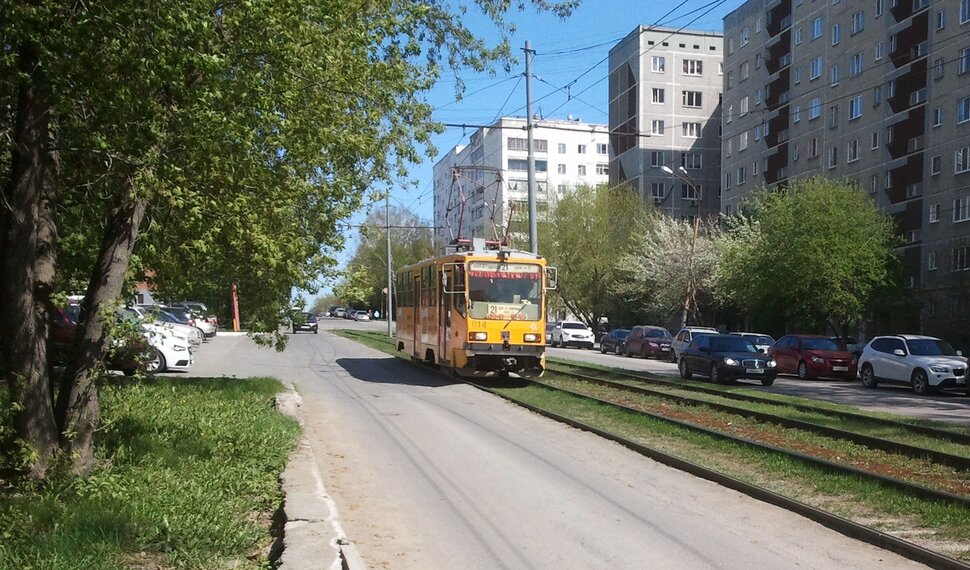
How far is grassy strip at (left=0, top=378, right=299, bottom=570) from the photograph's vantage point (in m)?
5.89

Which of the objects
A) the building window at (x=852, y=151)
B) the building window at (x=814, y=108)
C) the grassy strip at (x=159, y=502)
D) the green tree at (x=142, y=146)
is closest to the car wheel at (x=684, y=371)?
the grassy strip at (x=159, y=502)

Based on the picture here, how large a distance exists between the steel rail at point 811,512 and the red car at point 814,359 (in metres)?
18.5

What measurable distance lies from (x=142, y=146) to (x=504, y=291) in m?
14.3

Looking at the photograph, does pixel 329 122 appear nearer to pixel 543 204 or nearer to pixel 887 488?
pixel 887 488

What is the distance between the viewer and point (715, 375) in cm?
2436

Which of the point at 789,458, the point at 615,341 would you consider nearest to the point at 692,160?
the point at 615,341

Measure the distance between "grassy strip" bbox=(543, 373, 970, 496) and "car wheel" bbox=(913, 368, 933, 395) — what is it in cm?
946

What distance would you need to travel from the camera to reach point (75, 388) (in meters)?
8.04

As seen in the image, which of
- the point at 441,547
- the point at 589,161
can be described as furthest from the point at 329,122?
the point at 589,161

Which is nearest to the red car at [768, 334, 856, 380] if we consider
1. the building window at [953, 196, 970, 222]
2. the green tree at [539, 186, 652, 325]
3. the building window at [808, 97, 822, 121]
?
the building window at [953, 196, 970, 222]

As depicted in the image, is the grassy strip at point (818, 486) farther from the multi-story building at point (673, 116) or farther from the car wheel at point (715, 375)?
the multi-story building at point (673, 116)

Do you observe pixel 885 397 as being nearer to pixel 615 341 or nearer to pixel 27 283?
Answer: pixel 27 283

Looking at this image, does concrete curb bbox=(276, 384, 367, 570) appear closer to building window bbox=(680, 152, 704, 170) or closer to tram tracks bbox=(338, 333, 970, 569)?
tram tracks bbox=(338, 333, 970, 569)

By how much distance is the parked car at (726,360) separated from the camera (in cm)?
2397
